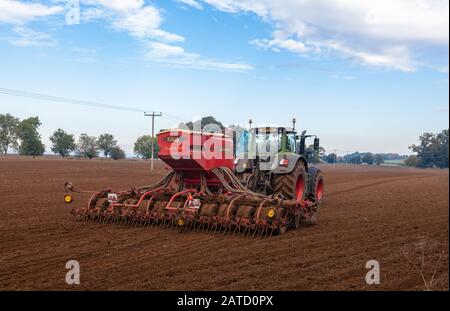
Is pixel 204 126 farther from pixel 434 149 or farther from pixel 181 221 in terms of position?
pixel 434 149

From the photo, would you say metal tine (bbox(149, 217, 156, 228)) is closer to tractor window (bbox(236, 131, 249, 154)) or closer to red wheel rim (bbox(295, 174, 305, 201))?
tractor window (bbox(236, 131, 249, 154))

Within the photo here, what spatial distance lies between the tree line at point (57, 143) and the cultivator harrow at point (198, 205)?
158ft

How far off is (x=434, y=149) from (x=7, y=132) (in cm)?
5761

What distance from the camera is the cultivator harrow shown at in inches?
314

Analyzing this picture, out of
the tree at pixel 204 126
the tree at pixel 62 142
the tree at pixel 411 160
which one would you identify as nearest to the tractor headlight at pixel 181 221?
the tree at pixel 204 126

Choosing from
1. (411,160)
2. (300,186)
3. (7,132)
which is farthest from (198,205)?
(7,132)

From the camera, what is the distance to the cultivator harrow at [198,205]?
314 inches

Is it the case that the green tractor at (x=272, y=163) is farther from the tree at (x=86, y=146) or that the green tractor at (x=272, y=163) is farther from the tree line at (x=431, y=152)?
the tree at (x=86, y=146)

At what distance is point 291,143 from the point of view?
→ 439 inches

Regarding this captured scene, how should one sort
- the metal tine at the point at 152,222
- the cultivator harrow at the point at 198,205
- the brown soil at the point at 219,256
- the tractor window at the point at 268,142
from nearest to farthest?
1. the brown soil at the point at 219,256
2. the cultivator harrow at the point at 198,205
3. the metal tine at the point at 152,222
4. the tractor window at the point at 268,142
